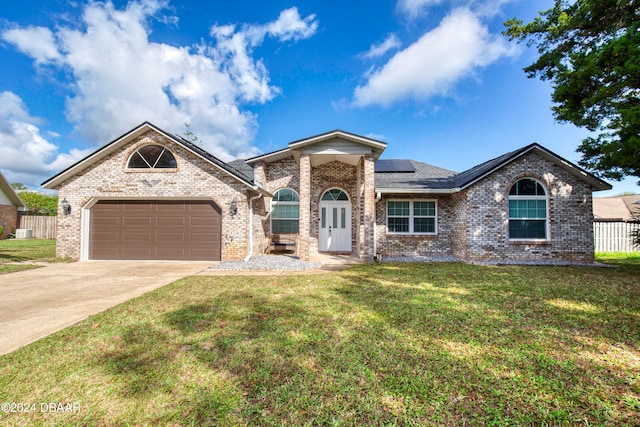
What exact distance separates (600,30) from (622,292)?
936cm

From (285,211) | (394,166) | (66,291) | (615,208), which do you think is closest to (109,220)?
(66,291)

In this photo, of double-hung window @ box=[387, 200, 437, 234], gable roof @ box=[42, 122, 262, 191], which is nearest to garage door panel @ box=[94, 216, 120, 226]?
gable roof @ box=[42, 122, 262, 191]

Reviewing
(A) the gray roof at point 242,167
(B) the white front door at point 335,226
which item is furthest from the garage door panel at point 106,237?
(B) the white front door at point 335,226

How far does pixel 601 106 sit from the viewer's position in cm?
892

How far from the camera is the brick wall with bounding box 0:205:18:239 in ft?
64.3

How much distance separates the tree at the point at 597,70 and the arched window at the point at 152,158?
14124 mm

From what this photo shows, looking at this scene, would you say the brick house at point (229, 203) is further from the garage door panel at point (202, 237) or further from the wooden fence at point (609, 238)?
the wooden fence at point (609, 238)

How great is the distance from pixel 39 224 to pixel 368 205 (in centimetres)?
2744

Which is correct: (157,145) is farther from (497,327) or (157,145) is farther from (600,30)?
(600,30)

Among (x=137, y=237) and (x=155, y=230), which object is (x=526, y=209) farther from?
(x=137, y=237)

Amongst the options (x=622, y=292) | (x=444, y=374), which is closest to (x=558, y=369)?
(x=444, y=374)

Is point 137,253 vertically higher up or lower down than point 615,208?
lower down

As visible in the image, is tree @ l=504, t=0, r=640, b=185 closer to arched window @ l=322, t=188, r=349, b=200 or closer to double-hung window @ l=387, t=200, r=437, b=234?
double-hung window @ l=387, t=200, r=437, b=234

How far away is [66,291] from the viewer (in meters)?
5.83
